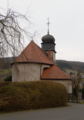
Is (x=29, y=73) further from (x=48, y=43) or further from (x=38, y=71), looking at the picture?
(x=48, y=43)

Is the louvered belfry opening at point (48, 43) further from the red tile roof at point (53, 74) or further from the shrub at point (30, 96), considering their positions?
the shrub at point (30, 96)

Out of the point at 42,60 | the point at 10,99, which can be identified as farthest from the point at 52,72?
the point at 10,99

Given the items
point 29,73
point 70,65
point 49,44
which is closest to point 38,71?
point 29,73

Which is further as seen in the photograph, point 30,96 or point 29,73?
point 29,73

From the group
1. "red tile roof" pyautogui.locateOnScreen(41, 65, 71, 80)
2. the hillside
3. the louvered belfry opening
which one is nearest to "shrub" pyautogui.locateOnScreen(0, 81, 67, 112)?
"red tile roof" pyautogui.locateOnScreen(41, 65, 71, 80)

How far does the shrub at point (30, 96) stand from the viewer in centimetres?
1042

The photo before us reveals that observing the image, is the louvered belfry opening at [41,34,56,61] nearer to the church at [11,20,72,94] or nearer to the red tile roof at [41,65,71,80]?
the church at [11,20,72,94]

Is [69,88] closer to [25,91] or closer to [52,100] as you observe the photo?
[52,100]

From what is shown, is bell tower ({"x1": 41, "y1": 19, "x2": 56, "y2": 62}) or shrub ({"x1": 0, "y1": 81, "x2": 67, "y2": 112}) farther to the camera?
bell tower ({"x1": 41, "y1": 19, "x2": 56, "y2": 62})

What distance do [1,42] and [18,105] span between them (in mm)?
4449

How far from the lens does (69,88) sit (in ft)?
81.1

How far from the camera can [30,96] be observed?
11.8 meters

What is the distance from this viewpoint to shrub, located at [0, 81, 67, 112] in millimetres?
10422

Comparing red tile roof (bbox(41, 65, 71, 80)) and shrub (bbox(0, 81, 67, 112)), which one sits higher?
red tile roof (bbox(41, 65, 71, 80))
